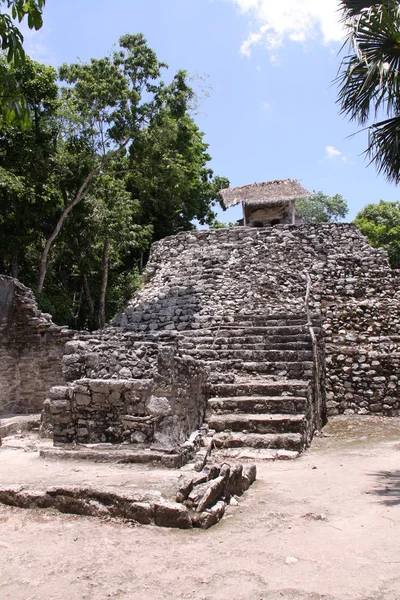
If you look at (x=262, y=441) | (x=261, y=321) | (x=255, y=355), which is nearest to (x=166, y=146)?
(x=261, y=321)

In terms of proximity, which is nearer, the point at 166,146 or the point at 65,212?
the point at 65,212

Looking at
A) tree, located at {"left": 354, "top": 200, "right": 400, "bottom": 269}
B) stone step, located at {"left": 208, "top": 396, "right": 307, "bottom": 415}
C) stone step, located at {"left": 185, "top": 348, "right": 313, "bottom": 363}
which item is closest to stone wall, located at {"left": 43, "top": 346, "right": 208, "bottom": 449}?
stone step, located at {"left": 208, "top": 396, "right": 307, "bottom": 415}

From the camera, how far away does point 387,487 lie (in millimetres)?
5383

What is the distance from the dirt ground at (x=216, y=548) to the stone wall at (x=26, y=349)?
631 centimetres

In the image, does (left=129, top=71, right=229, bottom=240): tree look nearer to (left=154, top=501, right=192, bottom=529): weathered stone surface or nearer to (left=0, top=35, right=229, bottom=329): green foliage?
(left=0, top=35, right=229, bottom=329): green foliage

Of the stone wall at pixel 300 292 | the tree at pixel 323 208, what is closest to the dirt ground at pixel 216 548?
the stone wall at pixel 300 292

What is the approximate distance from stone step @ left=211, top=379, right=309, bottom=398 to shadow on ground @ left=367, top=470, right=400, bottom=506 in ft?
8.89

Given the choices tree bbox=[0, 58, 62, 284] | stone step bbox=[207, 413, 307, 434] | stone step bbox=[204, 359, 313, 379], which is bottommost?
stone step bbox=[207, 413, 307, 434]

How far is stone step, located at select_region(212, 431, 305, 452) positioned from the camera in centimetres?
752

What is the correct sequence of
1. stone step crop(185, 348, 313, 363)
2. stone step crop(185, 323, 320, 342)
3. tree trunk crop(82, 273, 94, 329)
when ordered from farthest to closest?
tree trunk crop(82, 273, 94, 329)
stone step crop(185, 323, 320, 342)
stone step crop(185, 348, 313, 363)

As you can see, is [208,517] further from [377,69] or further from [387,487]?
[377,69]

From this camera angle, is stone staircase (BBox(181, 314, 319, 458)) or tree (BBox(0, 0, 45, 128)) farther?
stone staircase (BBox(181, 314, 319, 458))

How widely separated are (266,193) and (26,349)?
16.7 m

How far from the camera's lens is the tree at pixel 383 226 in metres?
27.0
